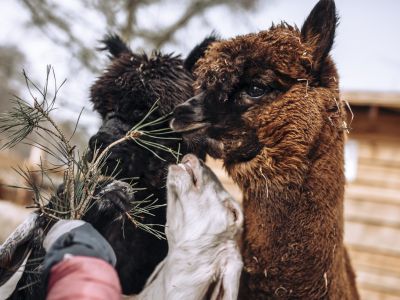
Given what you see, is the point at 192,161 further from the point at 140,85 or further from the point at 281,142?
the point at 140,85

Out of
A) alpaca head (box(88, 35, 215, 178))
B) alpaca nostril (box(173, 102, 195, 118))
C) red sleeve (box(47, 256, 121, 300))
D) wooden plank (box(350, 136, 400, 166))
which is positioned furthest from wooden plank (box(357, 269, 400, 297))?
red sleeve (box(47, 256, 121, 300))

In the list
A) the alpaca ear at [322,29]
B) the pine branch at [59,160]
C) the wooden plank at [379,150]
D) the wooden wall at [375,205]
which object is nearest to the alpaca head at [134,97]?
the pine branch at [59,160]

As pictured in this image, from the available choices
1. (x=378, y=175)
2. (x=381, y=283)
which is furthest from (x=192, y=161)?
(x=378, y=175)

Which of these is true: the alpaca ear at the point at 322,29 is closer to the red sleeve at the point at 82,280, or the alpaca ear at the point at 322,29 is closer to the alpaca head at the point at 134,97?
the alpaca head at the point at 134,97

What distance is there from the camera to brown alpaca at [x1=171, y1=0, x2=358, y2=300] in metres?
2.42

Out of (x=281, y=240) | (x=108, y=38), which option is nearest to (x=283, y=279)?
(x=281, y=240)

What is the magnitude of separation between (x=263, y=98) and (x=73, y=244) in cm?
121

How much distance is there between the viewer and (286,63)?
246 cm

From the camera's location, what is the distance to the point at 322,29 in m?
2.57

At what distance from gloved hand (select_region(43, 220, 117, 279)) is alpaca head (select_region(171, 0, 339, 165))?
871mm

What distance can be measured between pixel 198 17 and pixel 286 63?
7.16 metres

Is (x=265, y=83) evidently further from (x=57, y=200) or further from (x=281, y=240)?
(x=57, y=200)

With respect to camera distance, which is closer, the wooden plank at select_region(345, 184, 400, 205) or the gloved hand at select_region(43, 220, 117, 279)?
the gloved hand at select_region(43, 220, 117, 279)

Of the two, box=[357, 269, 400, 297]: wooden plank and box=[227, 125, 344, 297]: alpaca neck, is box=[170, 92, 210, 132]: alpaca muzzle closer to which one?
box=[227, 125, 344, 297]: alpaca neck
